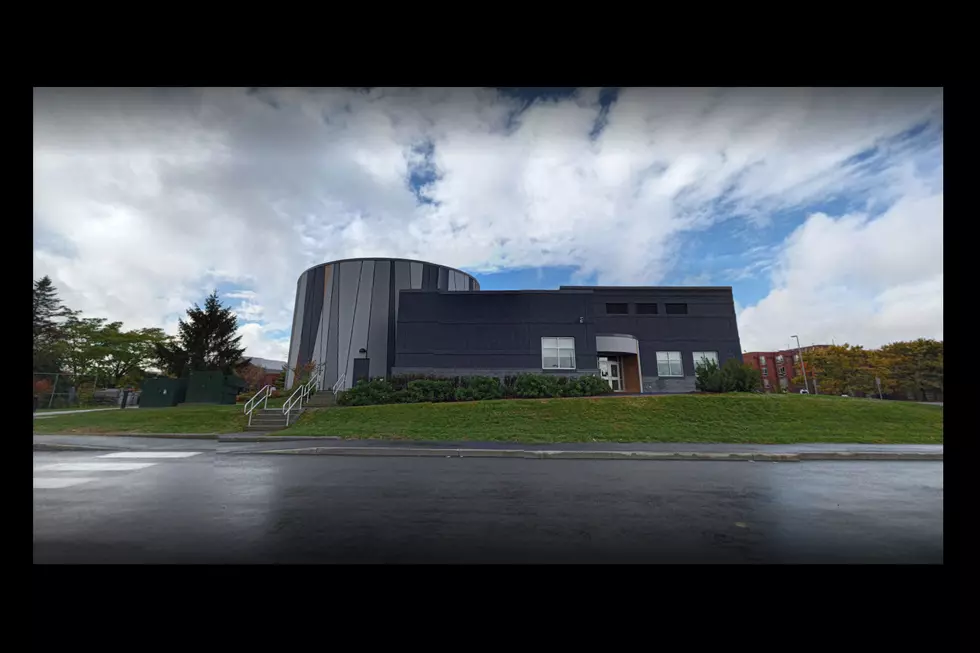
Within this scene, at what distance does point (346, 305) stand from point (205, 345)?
64.4 feet

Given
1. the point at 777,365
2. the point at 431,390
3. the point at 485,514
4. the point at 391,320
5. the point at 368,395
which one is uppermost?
the point at 391,320

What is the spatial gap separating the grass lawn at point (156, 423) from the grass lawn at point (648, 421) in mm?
3027

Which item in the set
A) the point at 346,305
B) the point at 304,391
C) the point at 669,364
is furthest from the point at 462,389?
the point at 669,364

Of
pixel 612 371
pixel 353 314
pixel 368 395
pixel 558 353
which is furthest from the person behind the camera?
pixel 612 371

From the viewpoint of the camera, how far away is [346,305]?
29.6 metres

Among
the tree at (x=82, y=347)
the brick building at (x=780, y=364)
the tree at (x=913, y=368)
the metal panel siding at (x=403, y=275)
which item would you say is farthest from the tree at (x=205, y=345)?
the brick building at (x=780, y=364)

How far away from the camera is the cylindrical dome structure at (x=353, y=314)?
94.4 ft

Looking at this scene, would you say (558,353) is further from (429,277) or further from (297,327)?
(297,327)

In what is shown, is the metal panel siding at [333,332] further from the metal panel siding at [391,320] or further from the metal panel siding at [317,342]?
the metal panel siding at [391,320]

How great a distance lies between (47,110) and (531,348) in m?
21.6

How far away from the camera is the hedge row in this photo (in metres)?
21.9

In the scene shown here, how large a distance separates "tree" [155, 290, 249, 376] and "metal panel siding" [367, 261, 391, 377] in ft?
62.6
